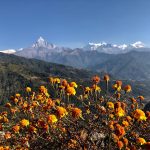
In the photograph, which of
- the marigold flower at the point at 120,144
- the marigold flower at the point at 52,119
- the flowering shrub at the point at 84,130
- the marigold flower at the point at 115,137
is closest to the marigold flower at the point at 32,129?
the flowering shrub at the point at 84,130

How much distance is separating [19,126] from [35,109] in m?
1.37

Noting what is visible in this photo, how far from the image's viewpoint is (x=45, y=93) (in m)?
9.69

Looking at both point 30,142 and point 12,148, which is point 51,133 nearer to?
point 30,142

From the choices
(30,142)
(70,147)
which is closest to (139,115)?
(70,147)

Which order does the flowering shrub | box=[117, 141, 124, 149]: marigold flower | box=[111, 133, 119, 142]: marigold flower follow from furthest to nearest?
the flowering shrub → box=[111, 133, 119, 142]: marigold flower → box=[117, 141, 124, 149]: marigold flower

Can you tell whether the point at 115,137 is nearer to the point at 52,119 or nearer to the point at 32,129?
the point at 52,119

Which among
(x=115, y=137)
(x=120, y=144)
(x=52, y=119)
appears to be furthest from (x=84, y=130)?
(x=52, y=119)

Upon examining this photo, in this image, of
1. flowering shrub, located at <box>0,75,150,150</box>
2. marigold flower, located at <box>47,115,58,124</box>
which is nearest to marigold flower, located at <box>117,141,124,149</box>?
flowering shrub, located at <box>0,75,150,150</box>

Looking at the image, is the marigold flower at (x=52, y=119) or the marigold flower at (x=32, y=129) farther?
the marigold flower at (x=32, y=129)

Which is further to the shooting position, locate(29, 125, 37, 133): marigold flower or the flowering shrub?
locate(29, 125, 37, 133): marigold flower

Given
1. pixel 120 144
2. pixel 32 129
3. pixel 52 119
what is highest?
pixel 52 119

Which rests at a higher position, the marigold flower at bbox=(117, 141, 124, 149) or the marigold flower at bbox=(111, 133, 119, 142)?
the marigold flower at bbox=(111, 133, 119, 142)

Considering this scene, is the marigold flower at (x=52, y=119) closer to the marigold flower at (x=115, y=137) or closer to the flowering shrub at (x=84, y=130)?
the flowering shrub at (x=84, y=130)

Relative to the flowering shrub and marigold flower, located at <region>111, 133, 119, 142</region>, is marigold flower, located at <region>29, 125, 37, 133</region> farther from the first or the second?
marigold flower, located at <region>111, 133, 119, 142</region>
